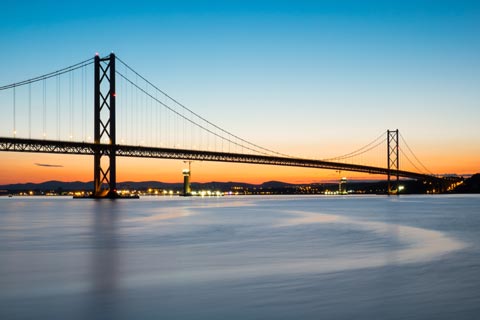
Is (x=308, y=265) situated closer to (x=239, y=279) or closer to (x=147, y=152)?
(x=239, y=279)

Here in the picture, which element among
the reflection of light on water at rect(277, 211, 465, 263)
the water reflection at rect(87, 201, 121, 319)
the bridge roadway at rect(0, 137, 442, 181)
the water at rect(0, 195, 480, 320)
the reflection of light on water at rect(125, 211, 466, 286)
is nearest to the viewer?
the water at rect(0, 195, 480, 320)

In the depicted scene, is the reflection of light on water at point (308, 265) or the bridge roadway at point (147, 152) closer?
the reflection of light on water at point (308, 265)

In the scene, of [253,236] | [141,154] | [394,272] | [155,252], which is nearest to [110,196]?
[141,154]

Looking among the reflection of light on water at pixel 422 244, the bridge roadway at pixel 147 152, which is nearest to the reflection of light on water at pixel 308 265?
the reflection of light on water at pixel 422 244

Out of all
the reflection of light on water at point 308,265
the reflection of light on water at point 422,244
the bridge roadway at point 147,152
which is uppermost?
the bridge roadway at point 147,152

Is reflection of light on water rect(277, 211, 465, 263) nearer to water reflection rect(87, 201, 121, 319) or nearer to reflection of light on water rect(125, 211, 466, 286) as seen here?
reflection of light on water rect(125, 211, 466, 286)

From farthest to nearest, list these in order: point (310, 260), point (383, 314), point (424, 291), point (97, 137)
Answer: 1. point (97, 137)
2. point (310, 260)
3. point (424, 291)
4. point (383, 314)

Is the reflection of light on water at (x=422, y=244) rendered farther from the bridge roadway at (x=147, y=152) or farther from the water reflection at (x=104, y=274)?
the bridge roadway at (x=147, y=152)

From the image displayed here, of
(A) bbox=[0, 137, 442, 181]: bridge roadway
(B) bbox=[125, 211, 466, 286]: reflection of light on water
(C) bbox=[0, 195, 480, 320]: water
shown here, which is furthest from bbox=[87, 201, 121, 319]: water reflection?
(A) bbox=[0, 137, 442, 181]: bridge roadway

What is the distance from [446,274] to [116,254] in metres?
7.41

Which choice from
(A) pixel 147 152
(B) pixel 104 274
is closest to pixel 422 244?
(B) pixel 104 274

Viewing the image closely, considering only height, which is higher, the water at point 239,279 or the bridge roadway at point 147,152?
the bridge roadway at point 147,152

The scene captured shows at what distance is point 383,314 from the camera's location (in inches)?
276

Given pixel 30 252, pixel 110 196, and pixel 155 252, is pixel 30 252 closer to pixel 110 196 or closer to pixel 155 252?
pixel 155 252
